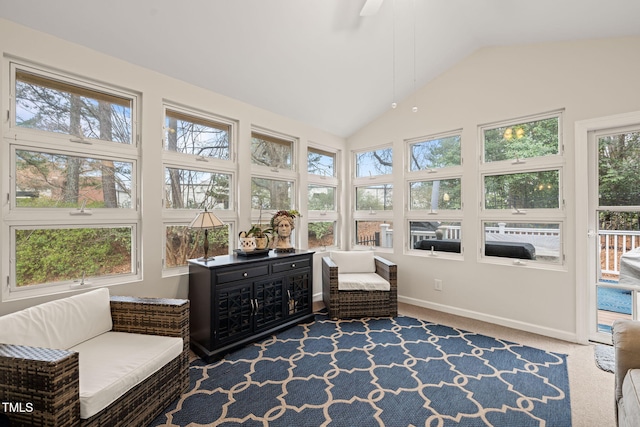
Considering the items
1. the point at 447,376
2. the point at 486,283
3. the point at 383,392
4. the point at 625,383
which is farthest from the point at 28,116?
the point at 486,283

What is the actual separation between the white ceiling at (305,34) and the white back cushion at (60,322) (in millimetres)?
1946

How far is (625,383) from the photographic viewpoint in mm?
1516

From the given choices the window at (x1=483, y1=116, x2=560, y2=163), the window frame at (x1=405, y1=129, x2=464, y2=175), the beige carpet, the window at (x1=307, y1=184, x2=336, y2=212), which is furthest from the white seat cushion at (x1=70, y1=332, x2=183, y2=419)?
the window at (x1=483, y1=116, x2=560, y2=163)

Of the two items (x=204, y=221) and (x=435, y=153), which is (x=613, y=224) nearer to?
(x=435, y=153)

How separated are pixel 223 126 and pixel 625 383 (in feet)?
12.3

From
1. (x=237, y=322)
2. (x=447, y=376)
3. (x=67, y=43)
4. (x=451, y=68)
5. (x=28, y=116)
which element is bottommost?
(x=447, y=376)

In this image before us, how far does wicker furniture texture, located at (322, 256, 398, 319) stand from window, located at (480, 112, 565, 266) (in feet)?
3.94

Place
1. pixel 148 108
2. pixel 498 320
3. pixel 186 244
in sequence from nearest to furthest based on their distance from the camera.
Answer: pixel 148 108 < pixel 186 244 < pixel 498 320

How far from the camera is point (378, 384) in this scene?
7.38 ft

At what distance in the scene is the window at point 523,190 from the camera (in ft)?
10.4

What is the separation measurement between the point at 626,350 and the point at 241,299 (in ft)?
8.70

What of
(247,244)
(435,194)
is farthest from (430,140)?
(247,244)

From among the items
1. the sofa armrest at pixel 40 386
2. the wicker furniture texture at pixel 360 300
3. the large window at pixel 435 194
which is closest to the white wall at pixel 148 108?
the sofa armrest at pixel 40 386

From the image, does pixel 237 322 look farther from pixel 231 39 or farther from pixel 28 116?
pixel 231 39
